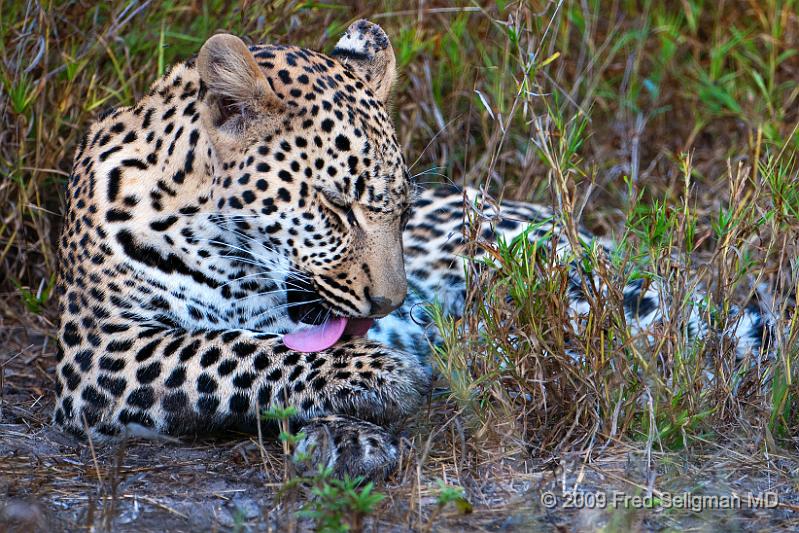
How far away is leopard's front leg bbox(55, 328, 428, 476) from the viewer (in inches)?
165

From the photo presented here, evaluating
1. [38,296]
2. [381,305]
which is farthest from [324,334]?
[38,296]

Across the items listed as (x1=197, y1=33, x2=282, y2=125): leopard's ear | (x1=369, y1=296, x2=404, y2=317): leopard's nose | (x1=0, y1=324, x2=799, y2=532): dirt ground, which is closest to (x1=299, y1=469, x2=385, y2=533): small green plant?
(x1=0, y1=324, x2=799, y2=532): dirt ground

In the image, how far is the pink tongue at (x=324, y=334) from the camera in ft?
14.7

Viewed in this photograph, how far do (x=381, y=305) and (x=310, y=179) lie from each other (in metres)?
0.56

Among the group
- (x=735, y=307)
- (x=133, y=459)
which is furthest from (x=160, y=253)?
(x=735, y=307)

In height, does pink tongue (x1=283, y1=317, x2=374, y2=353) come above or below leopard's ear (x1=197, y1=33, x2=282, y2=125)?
below

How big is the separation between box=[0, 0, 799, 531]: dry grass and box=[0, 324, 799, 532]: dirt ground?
1 cm

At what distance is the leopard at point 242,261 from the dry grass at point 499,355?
0.65 feet

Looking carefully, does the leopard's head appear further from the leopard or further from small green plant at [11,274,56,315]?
small green plant at [11,274,56,315]

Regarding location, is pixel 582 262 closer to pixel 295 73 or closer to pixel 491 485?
pixel 491 485

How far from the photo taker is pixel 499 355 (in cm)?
425

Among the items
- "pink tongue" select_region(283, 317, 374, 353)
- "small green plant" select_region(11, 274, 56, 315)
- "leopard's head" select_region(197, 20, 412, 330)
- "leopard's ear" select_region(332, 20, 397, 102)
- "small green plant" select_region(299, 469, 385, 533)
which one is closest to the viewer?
"small green plant" select_region(299, 469, 385, 533)

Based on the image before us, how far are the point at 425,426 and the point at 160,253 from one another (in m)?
1.29

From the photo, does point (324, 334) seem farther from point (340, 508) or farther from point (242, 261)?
point (340, 508)
